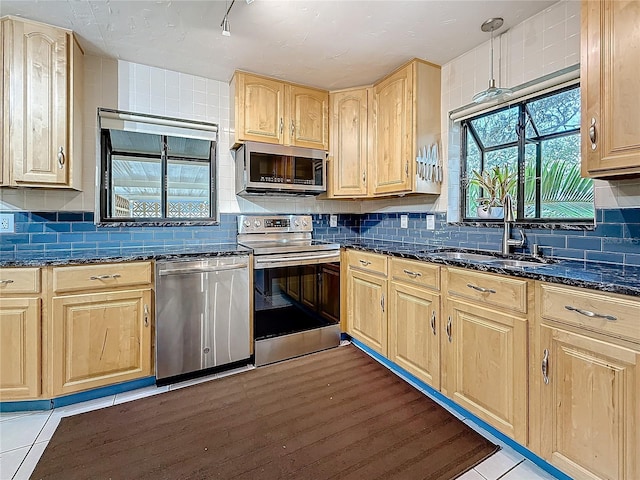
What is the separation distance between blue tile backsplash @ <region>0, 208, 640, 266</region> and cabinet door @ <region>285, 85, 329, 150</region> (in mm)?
806

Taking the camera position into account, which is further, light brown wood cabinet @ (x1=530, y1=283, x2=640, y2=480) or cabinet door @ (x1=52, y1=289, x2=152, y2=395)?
cabinet door @ (x1=52, y1=289, x2=152, y2=395)

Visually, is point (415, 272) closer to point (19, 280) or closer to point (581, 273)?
point (581, 273)

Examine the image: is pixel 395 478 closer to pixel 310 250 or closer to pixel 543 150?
pixel 310 250

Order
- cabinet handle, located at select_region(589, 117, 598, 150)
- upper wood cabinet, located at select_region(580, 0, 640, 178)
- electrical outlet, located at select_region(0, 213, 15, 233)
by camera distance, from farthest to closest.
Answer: electrical outlet, located at select_region(0, 213, 15, 233), cabinet handle, located at select_region(589, 117, 598, 150), upper wood cabinet, located at select_region(580, 0, 640, 178)

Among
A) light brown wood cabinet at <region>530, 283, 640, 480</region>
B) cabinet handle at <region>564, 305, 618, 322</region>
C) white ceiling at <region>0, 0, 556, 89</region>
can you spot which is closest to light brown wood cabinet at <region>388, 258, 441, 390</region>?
light brown wood cabinet at <region>530, 283, 640, 480</region>

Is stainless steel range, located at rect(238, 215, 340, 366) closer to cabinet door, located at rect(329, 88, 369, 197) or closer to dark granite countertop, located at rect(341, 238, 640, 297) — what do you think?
cabinet door, located at rect(329, 88, 369, 197)

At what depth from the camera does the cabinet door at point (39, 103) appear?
2.00m

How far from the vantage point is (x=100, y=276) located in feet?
6.60

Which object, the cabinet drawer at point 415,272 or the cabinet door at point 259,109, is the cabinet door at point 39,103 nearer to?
the cabinet door at point 259,109

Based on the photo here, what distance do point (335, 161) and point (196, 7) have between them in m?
1.64

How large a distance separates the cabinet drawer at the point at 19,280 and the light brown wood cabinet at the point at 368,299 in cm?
222

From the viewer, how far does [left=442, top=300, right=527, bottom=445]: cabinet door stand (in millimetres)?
1517

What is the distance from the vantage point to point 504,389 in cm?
159

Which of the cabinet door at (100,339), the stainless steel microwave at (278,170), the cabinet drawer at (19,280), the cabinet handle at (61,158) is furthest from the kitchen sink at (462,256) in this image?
the cabinet handle at (61,158)
